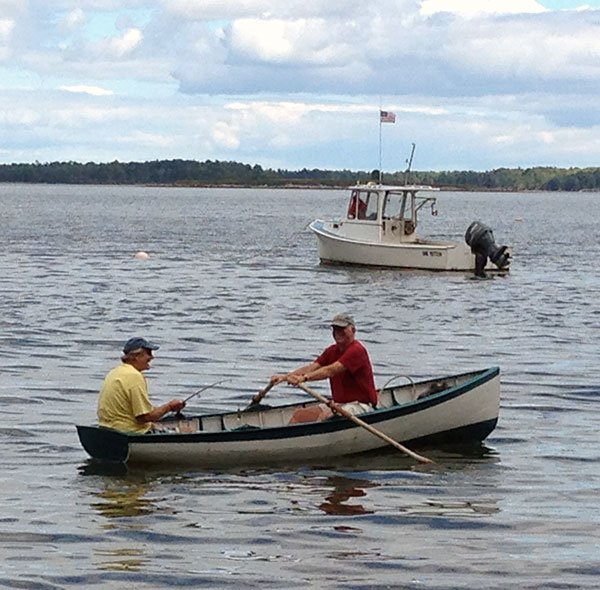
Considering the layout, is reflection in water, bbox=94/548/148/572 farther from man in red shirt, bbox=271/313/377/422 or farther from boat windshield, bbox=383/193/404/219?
A: boat windshield, bbox=383/193/404/219

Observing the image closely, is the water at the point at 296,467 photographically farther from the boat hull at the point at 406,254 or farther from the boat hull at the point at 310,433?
the boat hull at the point at 406,254

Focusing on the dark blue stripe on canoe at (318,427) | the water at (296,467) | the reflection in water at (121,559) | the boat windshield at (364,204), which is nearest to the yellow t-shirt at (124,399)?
the dark blue stripe on canoe at (318,427)

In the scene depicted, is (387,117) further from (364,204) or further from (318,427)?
(318,427)

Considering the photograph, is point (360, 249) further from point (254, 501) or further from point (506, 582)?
point (506, 582)

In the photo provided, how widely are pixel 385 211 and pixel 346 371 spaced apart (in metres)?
25.7

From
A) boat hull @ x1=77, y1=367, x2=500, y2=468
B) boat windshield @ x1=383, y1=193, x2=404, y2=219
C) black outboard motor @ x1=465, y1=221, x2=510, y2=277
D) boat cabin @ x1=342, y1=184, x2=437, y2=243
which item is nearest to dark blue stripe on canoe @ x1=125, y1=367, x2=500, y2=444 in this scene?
boat hull @ x1=77, y1=367, x2=500, y2=468

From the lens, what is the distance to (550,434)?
17453mm

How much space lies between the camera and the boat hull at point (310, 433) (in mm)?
14781

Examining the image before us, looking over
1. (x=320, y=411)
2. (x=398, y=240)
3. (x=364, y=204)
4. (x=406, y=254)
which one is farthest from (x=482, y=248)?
(x=320, y=411)

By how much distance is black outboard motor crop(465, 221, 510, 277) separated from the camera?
137 ft

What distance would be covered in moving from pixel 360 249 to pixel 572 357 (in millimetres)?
16574

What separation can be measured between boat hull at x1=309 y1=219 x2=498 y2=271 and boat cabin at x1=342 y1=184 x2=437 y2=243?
360 millimetres

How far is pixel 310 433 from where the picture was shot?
15.3 m

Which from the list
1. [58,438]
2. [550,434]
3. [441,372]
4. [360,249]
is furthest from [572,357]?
[360,249]
